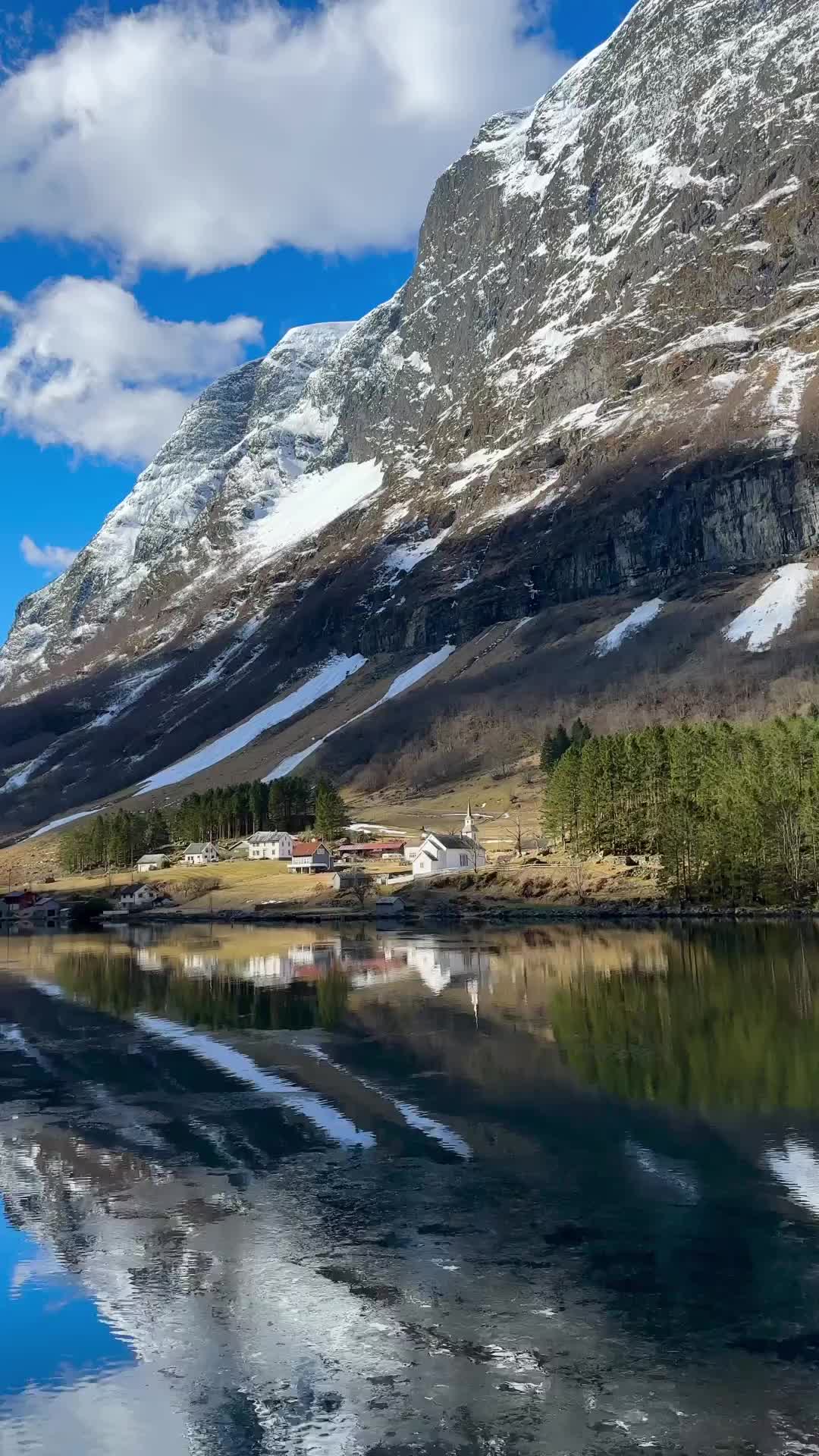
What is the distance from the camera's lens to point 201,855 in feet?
575

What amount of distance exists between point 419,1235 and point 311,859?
12865 cm

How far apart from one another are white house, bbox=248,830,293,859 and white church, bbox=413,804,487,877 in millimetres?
34934

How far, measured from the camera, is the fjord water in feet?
55.7

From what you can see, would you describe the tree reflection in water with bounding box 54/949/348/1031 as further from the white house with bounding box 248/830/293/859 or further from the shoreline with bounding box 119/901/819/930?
the white house with bounding box 248/830/293/859

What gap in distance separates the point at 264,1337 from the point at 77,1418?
3.32 metres

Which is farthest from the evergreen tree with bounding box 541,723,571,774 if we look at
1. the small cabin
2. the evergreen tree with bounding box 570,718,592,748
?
the small cabin

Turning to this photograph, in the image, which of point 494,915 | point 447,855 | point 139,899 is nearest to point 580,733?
point 447,855

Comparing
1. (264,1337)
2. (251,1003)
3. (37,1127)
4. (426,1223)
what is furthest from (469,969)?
(264,1337)

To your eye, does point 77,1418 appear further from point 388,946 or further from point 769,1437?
point 388,946

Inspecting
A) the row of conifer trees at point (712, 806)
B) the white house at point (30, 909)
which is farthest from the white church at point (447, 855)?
the white house at point (30, 909)

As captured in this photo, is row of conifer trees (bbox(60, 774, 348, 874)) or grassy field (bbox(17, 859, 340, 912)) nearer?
grassy field (bbox(17, 859, 340, 912))

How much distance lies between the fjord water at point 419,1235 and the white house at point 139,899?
96.3 metres

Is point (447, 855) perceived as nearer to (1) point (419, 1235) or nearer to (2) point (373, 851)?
(2) point (373, 851)

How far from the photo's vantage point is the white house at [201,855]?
17412cm
